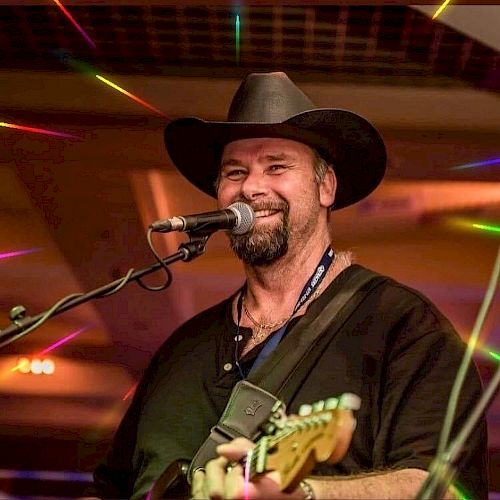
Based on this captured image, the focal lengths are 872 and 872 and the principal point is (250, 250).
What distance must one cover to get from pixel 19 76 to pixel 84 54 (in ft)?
0.85

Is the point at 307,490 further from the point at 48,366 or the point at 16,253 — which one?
the point at 48,366

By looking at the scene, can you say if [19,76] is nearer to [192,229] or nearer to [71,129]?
[71,129]

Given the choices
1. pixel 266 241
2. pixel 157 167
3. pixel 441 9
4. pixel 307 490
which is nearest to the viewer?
pixel 307 490

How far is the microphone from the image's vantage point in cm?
152

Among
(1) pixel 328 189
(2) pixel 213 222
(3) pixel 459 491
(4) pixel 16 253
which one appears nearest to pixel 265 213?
(1) pixel 328 189

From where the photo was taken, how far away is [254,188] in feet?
6.40

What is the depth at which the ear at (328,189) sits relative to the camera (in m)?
2.10

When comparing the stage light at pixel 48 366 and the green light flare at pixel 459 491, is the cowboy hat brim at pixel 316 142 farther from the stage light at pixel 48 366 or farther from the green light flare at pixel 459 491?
the stage light at pixel 48 366

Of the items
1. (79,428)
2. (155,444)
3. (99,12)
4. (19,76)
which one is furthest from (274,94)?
(79,428)

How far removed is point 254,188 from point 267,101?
0.25 meters

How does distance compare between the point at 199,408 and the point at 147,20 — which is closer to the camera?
the point at 199,408

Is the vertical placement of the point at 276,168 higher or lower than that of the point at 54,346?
higher

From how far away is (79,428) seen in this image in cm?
411

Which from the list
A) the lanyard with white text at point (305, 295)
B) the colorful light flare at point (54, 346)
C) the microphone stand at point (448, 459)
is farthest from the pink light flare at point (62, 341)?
the microphone stand at point (448, 459)
